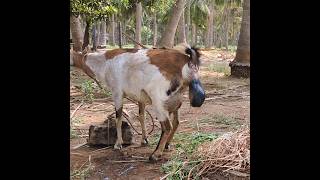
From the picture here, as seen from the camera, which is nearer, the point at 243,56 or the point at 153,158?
the point at 153,158

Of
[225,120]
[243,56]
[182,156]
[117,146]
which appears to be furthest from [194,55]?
[243,56]

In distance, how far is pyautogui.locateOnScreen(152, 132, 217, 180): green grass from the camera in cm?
485

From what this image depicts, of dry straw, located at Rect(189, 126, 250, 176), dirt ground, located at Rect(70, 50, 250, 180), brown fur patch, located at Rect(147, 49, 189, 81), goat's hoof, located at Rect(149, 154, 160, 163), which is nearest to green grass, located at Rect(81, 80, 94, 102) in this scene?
dirt ground, located at Rect(70, 50, 250, 180)

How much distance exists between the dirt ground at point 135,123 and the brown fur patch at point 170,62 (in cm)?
92

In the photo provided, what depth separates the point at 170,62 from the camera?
18.6 ft

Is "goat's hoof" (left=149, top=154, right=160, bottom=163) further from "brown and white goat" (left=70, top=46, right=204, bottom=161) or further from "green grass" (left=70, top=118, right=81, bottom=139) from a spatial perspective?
"green grass" (left=70, top=118, right=81, bottom=139)

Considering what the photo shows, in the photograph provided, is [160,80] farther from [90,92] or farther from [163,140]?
[90,92]

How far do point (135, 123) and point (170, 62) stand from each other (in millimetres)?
2762

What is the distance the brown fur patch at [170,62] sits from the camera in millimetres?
5605

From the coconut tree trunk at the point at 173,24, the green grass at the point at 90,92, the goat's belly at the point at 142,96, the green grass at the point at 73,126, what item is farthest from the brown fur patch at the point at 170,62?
the coconut tree trunk at the point at 173,24

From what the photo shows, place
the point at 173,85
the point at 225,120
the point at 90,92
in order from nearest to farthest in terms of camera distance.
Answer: the point at 173,85
the point at 225,120
the point at 90,92

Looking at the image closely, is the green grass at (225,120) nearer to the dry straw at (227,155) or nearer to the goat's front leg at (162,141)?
the goat's front leg at (162,141)

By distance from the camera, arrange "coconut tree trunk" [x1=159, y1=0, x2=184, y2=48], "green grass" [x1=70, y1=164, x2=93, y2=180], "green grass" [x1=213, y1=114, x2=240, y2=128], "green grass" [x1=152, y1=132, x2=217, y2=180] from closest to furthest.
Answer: "green grass" [x1=152, y1=132, x2=217, y2=180] < "green grass" [x1=70, y1=164, x2=93, y2=180] < "green grass" [x1=213, y1=114, x2=240, y2=128] < "coconut tree trunk" [x1=159, y1=0, x2=184, y2=48]
